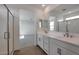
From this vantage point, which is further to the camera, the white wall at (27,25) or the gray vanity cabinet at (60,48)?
the white wall at (27,25)

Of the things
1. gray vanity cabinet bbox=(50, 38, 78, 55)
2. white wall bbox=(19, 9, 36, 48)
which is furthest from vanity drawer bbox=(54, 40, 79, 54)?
white wall bbox=(19, 9, 36, 48)

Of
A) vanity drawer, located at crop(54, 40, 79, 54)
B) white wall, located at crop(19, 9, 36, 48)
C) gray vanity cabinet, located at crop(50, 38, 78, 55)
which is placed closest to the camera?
vanity drawer, located at crop(54, 40, 79, 54)

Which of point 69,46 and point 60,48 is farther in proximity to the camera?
point 60,48

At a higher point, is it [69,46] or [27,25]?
[27,25]

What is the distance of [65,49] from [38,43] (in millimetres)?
621

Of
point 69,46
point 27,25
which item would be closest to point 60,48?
point 69,46

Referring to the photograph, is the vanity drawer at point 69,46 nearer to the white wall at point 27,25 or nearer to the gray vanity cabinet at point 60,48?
the gray vanity cabinet at point 60,48

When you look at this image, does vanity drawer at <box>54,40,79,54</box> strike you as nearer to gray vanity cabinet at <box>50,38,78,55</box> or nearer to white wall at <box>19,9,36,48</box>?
gray vanity cabinet at <box>50,38,78,55</box>

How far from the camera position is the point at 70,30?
2.11m

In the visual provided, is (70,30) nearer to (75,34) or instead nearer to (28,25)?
(75,34)

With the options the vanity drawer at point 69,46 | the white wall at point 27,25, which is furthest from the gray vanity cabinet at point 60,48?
the white wall at point 27,25

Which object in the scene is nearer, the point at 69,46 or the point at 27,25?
the point at 69,46

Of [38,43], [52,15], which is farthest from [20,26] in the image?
[52,15]

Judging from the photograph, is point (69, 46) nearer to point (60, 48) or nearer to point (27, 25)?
point (60, 48)
